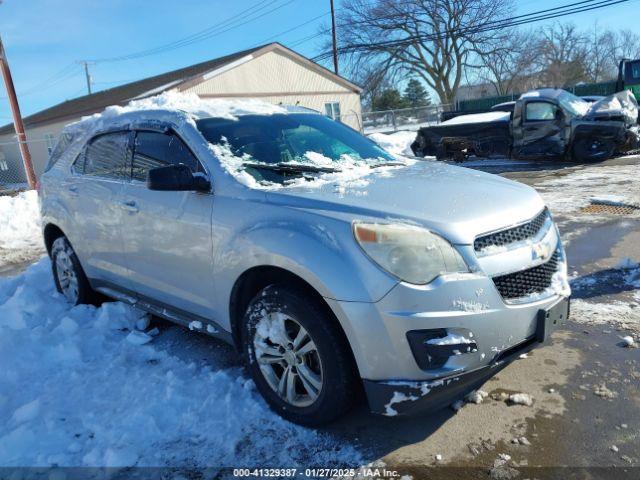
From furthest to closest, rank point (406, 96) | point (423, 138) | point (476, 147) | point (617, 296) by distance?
point (406, 96) < point (423, 138) < point (476, 147) < point (617, 296)

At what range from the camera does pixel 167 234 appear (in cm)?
349

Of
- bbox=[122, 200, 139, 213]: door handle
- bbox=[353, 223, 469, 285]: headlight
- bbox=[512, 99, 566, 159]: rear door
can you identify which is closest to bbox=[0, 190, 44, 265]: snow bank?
bbox=[122, 200, 139, 213]: door handle

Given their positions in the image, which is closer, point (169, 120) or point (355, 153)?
point (169, 120)

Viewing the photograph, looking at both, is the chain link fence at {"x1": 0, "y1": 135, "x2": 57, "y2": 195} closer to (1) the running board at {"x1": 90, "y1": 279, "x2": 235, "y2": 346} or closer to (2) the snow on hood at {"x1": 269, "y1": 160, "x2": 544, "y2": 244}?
(1) the running board at {"x1": 90, "y1": 279, "x2": 235, "y2": 346}

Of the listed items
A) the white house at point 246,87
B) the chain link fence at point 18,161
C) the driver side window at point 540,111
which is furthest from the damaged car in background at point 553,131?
the chain link fence at point 18,161

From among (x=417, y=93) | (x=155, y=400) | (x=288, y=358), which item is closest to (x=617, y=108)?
(x=288, y=358)

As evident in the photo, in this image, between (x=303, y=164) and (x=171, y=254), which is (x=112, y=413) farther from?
(x=303, y=164)

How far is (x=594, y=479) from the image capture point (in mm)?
2350

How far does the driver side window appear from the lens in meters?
12.6

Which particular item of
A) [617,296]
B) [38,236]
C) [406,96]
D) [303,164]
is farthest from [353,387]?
[406,96]

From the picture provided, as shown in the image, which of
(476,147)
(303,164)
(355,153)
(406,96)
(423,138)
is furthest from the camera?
(406,96)

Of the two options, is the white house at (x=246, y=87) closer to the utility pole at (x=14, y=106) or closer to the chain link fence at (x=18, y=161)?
the chain link fence at (x=18, y=161)

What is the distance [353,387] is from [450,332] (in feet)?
2.01

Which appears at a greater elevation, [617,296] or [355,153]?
[355,153]
